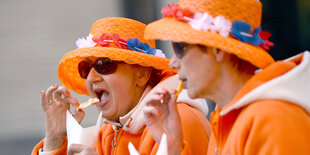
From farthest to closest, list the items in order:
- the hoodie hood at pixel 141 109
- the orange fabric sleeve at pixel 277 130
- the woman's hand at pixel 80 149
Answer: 1. the hoodie hood at pixel 141 109
2. the woman's hand at pixel 80 149
3. the orange fabric sleeve at pixel 277 130

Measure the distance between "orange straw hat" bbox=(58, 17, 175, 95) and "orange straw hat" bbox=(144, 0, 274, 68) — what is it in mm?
811

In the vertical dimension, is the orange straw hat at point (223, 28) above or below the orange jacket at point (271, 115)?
above

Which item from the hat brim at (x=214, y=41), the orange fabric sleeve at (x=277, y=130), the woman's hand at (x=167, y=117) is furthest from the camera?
the woman's hand at (x=167, y=117)

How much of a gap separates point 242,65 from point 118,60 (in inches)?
44.3

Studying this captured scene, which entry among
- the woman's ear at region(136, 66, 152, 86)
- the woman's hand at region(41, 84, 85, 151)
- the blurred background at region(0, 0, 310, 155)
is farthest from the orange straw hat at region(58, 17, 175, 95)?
the blurred background at region(0, 0, 310, 155)

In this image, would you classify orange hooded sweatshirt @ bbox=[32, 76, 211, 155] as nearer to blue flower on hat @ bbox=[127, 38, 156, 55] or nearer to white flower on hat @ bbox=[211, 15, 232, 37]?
blue flower on hat @ bbox=[127, 38, 156, 55]

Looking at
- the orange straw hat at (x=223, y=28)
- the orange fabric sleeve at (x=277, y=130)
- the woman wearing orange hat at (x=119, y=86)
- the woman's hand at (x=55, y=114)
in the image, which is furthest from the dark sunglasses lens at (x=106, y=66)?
the orange fabric sleeve at (x=277, y=130)

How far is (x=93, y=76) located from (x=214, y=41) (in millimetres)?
1260

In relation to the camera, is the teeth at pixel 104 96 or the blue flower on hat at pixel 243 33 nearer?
the blue flower on hat at pixel 243 33

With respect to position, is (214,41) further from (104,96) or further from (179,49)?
(104,96)

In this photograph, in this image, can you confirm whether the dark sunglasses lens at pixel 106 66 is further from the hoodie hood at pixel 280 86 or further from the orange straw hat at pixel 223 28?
the hoodie hood at pixel 280 86

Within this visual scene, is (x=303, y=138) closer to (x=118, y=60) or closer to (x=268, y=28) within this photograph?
(x=118, y=60)

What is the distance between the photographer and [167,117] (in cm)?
228

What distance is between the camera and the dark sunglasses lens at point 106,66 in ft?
9.86
